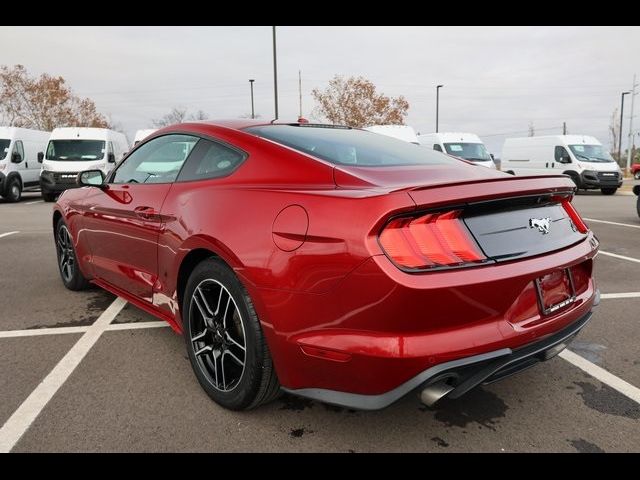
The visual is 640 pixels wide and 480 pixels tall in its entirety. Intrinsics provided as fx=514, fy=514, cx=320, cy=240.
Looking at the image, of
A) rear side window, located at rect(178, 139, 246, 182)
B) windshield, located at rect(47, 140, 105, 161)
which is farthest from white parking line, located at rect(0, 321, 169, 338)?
windshield, located at rect(47, 140, 105, 161)

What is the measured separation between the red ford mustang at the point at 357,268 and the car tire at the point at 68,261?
2014mm

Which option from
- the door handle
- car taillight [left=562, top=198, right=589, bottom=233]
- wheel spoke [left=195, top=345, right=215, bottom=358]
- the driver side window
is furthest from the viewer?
the driver side window

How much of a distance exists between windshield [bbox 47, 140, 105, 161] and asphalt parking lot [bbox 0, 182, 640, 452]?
43.8 ft

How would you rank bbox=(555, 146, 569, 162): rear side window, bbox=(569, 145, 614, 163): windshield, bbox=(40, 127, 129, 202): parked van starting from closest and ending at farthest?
bbox=(40, 127, 129, 202): parked van < bbox=(569, 145, 614, 163): windshield < bbox=(555, 146, 569, 162): rear side window

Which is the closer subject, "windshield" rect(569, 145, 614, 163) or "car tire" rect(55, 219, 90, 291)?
"car tire" rect(55, 219, 90, 291)

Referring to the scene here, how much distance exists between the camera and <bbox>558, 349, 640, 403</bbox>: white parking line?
2725 mm

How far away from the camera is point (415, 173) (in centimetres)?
242

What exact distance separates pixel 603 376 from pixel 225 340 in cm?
213

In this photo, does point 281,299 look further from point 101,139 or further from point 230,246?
point 101,139

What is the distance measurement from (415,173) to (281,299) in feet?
2.89

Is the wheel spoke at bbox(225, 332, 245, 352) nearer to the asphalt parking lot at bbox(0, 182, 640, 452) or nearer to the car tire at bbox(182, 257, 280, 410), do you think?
the car tire at bbox(182, 257, 280, 410)

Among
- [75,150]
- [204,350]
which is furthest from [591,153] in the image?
[204,350]

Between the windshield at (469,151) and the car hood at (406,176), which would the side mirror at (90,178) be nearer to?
the car hood at (406,176)
